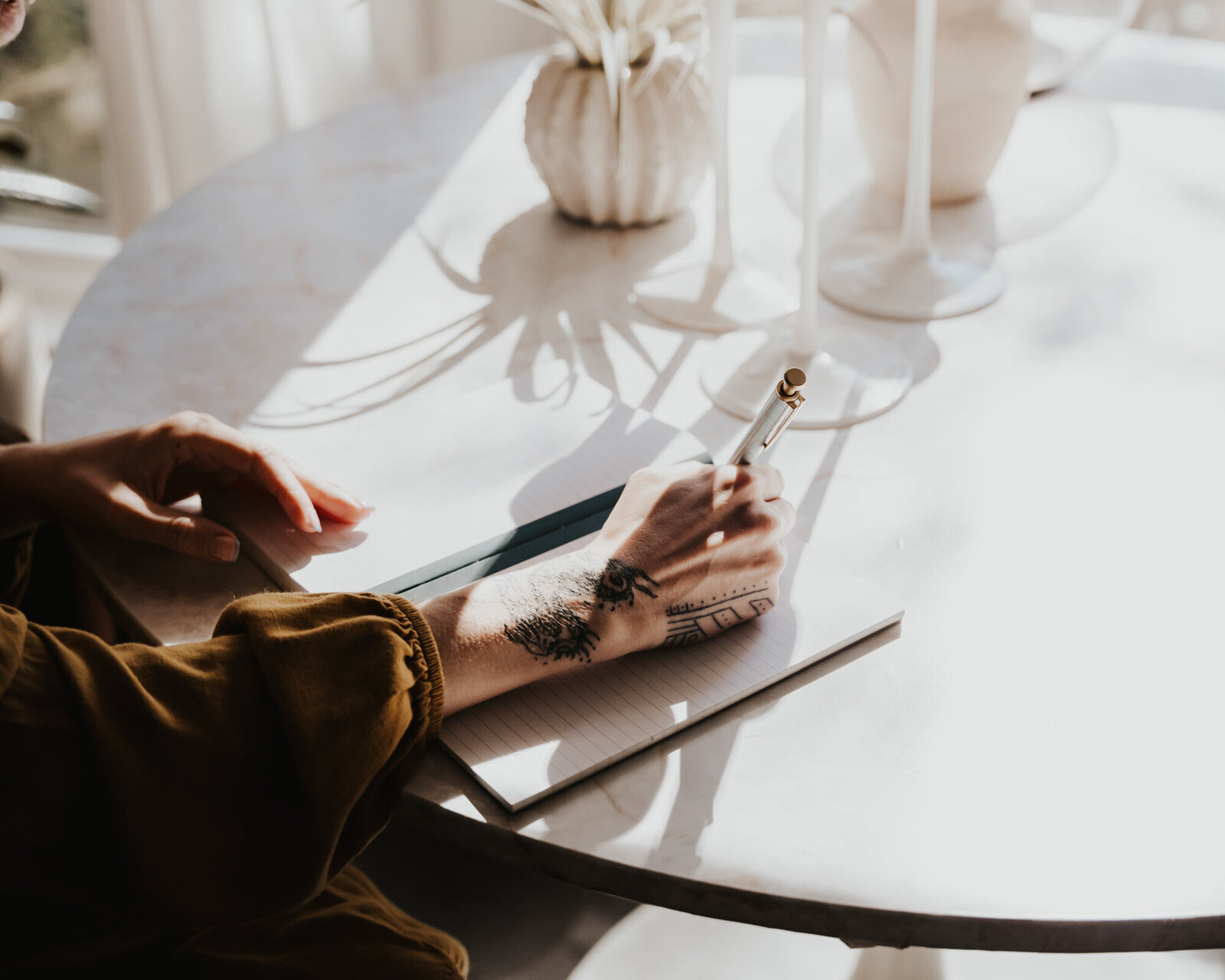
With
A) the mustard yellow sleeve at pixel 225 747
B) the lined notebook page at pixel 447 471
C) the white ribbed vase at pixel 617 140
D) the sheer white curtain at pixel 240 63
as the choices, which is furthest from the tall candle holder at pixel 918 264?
the sheer white curtain at pixel 240 63

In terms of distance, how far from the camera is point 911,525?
79 cm

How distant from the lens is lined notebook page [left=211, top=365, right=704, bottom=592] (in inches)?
29.5

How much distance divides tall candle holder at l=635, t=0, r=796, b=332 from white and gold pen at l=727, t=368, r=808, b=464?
342mm

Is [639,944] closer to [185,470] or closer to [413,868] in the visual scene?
[413,868]

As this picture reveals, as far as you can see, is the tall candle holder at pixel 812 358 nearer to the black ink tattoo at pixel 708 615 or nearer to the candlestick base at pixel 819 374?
the candlestick base at pixel 819 374

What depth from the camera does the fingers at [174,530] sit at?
Answer: 2.44 ft

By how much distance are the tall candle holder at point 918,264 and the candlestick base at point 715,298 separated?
62 mm

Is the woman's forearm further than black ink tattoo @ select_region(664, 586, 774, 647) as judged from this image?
Yes

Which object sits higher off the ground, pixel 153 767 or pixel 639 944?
pixel 153 767

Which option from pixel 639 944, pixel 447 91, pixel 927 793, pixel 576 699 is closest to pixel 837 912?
pixel 927 793

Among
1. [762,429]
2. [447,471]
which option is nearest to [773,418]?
Answer: [762,429]

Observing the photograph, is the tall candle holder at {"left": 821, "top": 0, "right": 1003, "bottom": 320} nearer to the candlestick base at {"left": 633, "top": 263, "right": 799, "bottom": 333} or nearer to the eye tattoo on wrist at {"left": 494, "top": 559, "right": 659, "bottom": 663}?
the candlestick base at {"left": 633, "top": 263, "right": 799, "bottom": 333}

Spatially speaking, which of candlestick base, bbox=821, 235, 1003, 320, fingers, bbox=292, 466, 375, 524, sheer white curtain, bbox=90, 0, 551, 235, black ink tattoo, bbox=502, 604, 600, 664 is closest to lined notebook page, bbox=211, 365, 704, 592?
fingers, bbox=292, 466, 375, 524

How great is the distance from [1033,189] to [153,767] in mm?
1088
